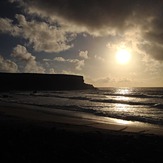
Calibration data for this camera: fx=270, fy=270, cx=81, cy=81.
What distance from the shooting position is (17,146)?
8.61 m

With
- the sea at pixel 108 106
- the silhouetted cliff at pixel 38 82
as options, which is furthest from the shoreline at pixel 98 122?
the silhouetted cliff at pixel 38 82

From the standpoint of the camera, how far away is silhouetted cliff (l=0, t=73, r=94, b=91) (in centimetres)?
14164

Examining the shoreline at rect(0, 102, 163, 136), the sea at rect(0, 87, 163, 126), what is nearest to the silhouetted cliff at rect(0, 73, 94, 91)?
the sea at rect(0, 87, 163, 126)

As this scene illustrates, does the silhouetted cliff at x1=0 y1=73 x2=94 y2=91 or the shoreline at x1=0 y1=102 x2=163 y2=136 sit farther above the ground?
the silhouetted cliff at x1=0 y1=73 x2=94 y2=91

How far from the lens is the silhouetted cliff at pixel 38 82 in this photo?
14164 centimetres

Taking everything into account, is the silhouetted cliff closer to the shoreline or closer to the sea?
the sea

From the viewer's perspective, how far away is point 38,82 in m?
156

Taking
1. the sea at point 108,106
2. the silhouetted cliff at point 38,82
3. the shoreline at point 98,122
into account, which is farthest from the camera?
the silhouetted cliff at point 38,82

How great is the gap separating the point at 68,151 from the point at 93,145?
155 centimetres

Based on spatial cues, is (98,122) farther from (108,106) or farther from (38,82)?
(38,82)

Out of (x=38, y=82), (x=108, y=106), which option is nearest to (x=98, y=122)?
(x=108, y=106)

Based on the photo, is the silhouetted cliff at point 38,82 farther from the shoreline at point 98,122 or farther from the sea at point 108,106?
the shoreline at point 98,122

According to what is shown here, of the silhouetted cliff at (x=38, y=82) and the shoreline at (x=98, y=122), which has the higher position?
the silhouetted cliff at (x=38, y=82)

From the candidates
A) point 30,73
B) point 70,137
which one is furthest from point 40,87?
point 70,137
